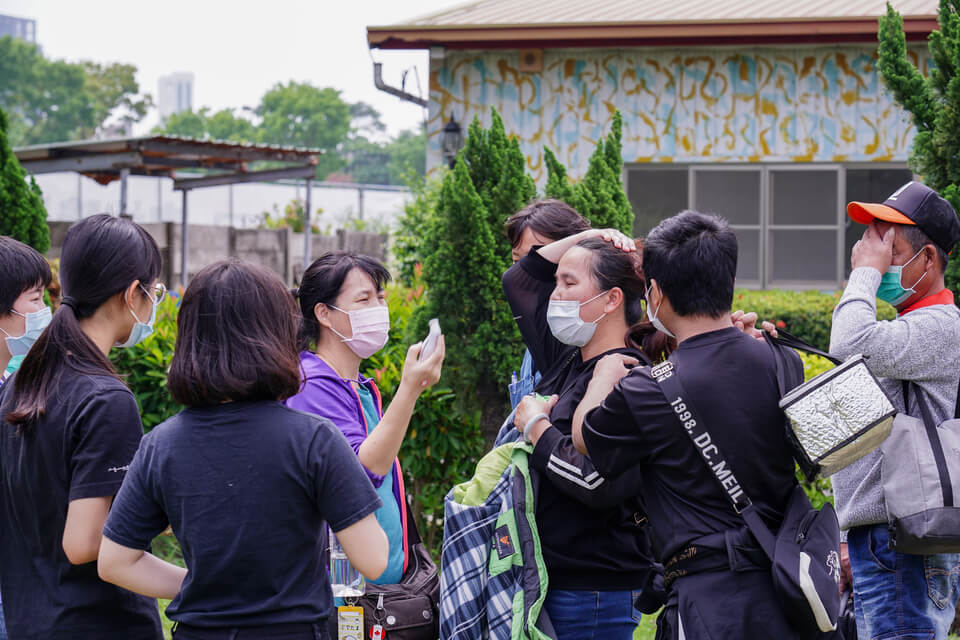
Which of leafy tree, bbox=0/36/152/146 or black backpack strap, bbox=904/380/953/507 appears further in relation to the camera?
leafy tree, bbox=0/36/152/146

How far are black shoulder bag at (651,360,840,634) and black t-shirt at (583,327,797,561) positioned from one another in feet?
0.08

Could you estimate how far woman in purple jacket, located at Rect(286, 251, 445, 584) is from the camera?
2.96 metres

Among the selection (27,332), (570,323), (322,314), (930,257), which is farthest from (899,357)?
(27,332)

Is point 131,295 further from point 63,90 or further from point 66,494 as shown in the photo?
point 63,90

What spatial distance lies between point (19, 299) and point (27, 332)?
118 mm

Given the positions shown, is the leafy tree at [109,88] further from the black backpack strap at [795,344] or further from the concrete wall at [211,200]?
the black backpack strap at [795,344]

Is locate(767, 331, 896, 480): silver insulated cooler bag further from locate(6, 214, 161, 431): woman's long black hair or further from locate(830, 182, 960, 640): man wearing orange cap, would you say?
locate(6, 214, 161, 431): woman's long black hair

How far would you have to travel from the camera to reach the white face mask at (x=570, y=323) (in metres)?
3.09

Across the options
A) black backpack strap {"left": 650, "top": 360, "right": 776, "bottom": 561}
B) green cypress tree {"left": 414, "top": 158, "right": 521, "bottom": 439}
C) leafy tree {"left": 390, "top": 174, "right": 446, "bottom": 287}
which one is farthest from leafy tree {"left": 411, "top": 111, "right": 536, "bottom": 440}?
leafy tree {"left": 390, "top": 174, "right": 446, "bottom": 287}

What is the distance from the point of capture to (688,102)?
11.2m

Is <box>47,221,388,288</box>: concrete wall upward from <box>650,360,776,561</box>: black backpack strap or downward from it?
upward

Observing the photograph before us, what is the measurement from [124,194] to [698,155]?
775 cm

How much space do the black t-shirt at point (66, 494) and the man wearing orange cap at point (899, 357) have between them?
7.20 ft

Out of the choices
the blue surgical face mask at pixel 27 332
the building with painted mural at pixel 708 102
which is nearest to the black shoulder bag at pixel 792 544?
the blue surgical face mask at pixel 27 332
